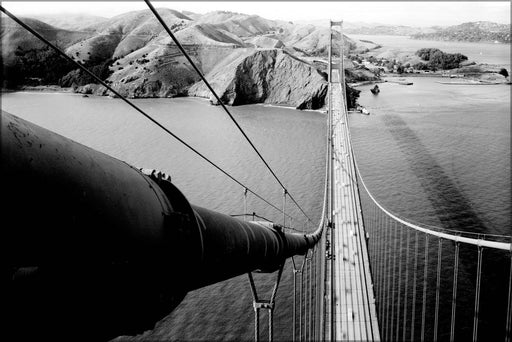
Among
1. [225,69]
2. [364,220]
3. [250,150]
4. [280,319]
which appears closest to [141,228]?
[280,319]

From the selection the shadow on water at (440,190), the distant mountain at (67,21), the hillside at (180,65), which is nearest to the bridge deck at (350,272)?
the shadow on water at (440,190)

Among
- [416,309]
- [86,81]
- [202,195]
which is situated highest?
[86,81]

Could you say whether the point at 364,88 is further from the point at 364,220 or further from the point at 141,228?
the point at 141,228

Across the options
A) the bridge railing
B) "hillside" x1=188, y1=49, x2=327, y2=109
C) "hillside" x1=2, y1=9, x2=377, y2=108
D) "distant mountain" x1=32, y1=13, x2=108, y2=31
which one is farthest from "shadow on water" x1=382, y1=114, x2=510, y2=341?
"distant mountain" x1=32, y1=13, x2=108, y2=31

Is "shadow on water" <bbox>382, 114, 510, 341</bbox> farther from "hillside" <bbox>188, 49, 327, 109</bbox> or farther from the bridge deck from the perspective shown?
"hillside" <bbox>188, 49, 327, 109</bbox>

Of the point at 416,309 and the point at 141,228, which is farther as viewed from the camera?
the point at 416,309

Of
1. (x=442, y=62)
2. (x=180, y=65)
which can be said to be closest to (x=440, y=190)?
(x=180, y=65)

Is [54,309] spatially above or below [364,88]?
above

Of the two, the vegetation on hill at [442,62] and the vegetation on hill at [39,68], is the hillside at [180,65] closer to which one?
the vegetation on hill at [39,68]

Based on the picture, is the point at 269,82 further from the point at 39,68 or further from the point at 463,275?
the point at 463,275
